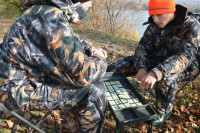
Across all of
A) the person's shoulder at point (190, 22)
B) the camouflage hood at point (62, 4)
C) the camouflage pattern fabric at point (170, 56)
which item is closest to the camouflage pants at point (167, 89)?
the camouflage pattern fabric at point (170, 56)

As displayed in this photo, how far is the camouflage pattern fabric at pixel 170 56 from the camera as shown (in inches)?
77.7

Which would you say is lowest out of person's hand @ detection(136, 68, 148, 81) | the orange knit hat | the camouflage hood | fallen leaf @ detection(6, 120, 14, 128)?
fallen leaf @ detection(6, 120, 14, 128)

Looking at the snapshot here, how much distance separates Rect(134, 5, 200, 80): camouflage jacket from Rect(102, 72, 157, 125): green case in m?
0.36

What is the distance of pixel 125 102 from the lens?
5.77 feet

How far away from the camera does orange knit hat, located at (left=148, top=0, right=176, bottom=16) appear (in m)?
1.98

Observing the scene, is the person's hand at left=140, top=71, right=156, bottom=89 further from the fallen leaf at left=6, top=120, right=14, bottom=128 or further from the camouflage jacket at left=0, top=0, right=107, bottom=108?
the fallen leaf at left=6, top=120, right=14, bottom=128

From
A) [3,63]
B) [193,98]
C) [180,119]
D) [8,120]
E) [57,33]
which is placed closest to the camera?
[57,33]

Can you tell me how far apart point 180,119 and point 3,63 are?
2.59 metres

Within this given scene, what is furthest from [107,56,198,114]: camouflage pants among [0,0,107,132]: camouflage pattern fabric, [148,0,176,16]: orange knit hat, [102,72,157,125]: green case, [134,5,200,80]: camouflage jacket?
[0,0,107,132]: camouflage pattern fabric

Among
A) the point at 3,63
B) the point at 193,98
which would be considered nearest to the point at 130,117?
the point at 3,63

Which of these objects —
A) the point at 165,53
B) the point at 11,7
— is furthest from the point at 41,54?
the point at 11,7

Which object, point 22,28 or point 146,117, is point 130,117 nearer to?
point 146,117

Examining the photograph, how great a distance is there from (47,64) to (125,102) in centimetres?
92

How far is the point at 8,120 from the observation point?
233 cm
